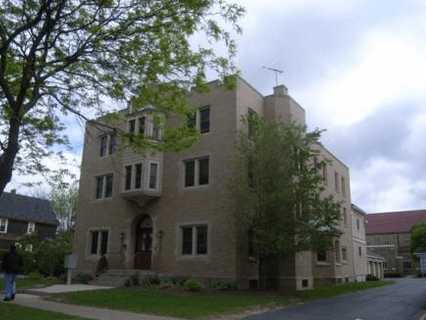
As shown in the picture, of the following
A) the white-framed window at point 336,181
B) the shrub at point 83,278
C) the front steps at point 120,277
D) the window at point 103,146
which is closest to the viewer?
the front steps at point 120,277

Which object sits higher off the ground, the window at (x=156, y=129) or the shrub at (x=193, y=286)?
the window at (x=156, y=129)

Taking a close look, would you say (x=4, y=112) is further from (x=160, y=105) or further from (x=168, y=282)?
(x=168, y=282)

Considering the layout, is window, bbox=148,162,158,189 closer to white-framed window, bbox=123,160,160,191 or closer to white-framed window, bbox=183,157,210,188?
white-framed window, bbox=123,160,160,191

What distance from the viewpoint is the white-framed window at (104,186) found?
3031 cm

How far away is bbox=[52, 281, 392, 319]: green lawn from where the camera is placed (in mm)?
14148

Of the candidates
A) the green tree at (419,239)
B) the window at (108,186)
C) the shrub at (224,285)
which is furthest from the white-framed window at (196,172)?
the green tree at (419,239)

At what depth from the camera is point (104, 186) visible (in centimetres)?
3070

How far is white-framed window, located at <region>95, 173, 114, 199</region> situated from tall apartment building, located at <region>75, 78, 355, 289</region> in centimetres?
7

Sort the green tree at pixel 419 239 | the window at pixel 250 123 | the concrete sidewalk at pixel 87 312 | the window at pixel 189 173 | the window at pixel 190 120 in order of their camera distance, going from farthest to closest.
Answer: the green tree at pixel 419 239 → the window at pixel 189 173 → the window at pixel 250 123 → the window at pixel 190 120 → the concrete sidewalk at pixel 87 312

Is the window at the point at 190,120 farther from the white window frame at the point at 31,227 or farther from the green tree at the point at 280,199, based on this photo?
the white window frame at the point at 31,227

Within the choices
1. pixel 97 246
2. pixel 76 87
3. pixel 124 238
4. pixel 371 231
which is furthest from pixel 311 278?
pixel 371 231

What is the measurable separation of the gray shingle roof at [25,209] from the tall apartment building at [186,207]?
29.1 m

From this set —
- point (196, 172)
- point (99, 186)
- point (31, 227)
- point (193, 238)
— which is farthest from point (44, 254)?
point (31, 227)

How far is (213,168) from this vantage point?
953 inches
